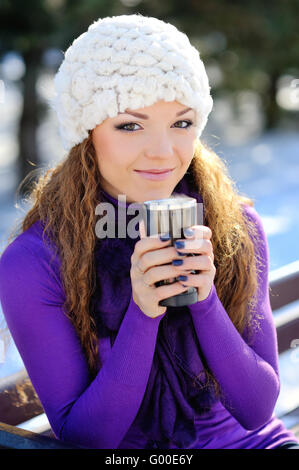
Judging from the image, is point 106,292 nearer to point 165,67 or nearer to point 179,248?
point 179,248

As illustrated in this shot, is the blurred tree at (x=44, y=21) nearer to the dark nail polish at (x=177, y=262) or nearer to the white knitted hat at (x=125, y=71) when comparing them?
the white knitted hat at (x=125, y=71)

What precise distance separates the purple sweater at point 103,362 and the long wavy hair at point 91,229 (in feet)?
0.15

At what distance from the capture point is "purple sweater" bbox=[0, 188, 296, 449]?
67.4 inches

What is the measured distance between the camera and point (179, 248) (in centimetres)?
150

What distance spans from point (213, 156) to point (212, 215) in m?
0.29

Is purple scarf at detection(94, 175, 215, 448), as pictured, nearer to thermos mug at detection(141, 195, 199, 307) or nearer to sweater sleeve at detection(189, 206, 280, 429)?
sweater sleeve at detection(189, 206, 280, 429)

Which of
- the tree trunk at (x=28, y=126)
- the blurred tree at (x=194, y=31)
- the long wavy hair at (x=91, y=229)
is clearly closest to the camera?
the long wavy hair at (x=91, y=229)

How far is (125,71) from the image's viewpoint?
181 cm

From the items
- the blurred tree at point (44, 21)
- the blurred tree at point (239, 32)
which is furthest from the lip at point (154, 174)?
the blurred tree at point (239, 32)

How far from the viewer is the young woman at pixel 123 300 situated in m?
1.76

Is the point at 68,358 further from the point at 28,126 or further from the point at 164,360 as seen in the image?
the point at 28,126

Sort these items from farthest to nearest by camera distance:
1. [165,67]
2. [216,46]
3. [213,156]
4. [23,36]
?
[216,46] → [23,36] → [213,156] → [165,67]

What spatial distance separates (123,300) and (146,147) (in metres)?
0.45
